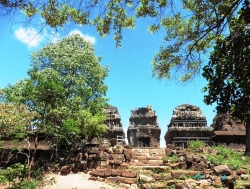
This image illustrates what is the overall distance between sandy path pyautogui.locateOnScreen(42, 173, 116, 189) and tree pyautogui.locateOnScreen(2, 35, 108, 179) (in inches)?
81.4

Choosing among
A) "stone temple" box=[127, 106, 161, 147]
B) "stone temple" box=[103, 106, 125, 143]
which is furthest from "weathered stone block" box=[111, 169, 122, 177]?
"stone temple" box=[127, 106, 161, 147]

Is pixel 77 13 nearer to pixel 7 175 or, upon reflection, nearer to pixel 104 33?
pixel 104 33

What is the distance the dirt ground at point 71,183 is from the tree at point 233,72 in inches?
248

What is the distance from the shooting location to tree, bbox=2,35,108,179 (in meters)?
12.0

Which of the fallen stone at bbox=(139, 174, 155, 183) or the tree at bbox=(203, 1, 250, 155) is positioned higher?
the tree at bbox=(203, 1, 250, 155)

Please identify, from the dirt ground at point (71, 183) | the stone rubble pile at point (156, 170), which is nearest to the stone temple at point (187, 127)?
the stone rubble pile at point (156, 170)

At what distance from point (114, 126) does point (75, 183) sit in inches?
708

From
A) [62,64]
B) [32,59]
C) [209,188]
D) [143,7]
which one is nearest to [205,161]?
[209,188]

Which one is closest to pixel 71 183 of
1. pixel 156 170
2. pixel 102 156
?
pixel 102 156

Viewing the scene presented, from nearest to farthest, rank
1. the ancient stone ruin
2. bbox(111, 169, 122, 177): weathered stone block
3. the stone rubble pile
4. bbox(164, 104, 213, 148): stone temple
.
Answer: the stone rubble pile < bbox(111, 169, 122, 177): weathered stone block < the ancient stone ruin < bbox(164, 104, 213, 148): stone temple

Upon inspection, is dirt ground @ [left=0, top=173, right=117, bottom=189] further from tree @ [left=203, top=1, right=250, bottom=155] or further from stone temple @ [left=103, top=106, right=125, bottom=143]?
stone temple @ [left=103, top=106, right=125, bottom=143]

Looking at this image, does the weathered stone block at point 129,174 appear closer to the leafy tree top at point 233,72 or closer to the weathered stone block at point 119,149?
the weathered stone block at point 119,149

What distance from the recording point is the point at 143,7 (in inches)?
263

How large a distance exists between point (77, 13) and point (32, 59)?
1144cm
